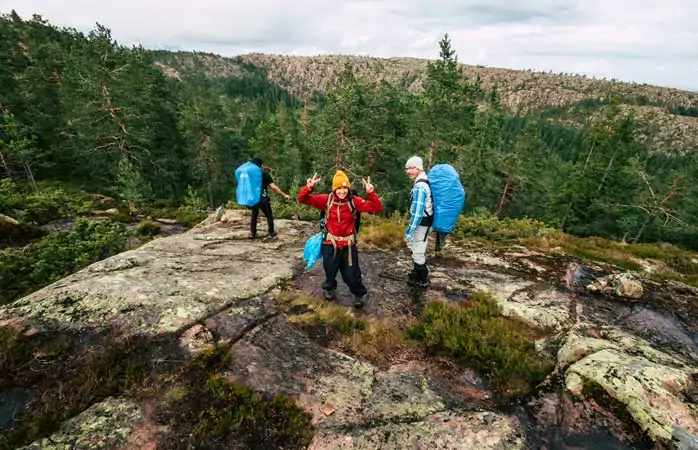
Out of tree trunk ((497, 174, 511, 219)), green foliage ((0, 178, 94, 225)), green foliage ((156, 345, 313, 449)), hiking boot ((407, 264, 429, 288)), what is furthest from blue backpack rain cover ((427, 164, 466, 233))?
tree trunk ((497, 174, 511, 219))

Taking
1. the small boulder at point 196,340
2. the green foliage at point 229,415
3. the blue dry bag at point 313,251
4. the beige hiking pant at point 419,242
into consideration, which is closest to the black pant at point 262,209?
the blue dry bag at point 313,251

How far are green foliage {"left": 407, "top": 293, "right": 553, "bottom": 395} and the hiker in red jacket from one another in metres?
1.36

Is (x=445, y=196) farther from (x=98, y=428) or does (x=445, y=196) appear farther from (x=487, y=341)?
(x=98, y=428)

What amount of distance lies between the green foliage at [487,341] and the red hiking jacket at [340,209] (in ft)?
6.10

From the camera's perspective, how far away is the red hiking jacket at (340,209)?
5.52 m

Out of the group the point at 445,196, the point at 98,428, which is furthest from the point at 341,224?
the point at 98,428

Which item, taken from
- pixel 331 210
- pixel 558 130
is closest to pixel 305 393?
pixel 331 210

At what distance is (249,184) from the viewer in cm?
859

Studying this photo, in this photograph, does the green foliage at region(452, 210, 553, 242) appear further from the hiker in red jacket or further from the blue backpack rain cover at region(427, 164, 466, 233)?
the hiker in red jacket

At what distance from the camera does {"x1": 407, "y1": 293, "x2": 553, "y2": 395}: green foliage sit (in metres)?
4.23

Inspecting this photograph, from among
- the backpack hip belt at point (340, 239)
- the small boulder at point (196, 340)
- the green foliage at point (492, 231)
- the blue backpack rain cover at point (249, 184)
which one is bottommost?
the green foliage at point (492, 231)

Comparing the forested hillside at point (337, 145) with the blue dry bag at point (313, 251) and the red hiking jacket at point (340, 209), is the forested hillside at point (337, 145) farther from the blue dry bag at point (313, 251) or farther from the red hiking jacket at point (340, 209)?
the red hiking jacket at point (340, 209)

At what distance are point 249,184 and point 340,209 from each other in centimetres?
390

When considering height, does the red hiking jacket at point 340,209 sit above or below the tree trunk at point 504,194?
above
